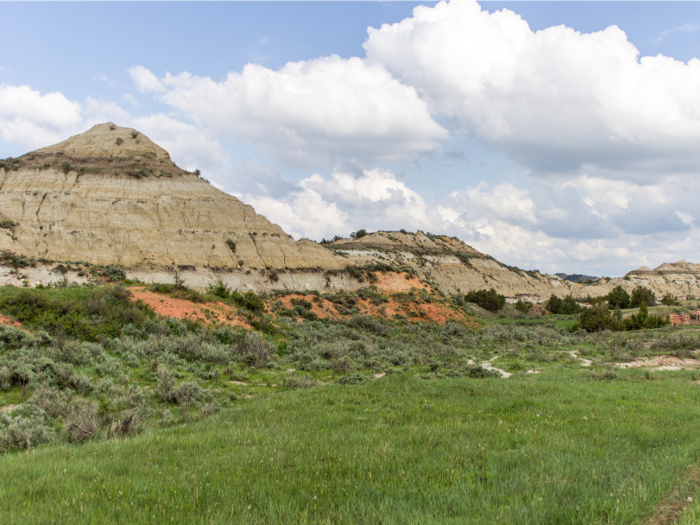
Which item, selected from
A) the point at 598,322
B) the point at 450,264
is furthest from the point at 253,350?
the point at 450,264

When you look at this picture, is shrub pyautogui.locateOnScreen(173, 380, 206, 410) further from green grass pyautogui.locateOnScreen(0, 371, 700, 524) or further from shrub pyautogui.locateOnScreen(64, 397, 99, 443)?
shrub pyautogui.locateOnScreen(64, 397, 99, 443)

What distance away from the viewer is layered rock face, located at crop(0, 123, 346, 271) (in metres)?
40.6

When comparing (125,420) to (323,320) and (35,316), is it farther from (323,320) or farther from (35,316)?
(323,320)

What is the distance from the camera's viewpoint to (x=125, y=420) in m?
7.93

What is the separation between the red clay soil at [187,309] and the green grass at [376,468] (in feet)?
48.0

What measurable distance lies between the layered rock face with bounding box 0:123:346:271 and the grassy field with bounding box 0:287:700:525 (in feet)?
90.0

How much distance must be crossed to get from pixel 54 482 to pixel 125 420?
11.1 ft

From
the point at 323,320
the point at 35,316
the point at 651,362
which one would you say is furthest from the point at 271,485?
the point at 323,320

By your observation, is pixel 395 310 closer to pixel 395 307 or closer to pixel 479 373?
pixel 395 307

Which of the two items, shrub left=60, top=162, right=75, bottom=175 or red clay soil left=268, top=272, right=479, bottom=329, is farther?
shrub left=60, top=162, right=75, bottom=175

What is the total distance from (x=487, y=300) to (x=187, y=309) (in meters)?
48.6

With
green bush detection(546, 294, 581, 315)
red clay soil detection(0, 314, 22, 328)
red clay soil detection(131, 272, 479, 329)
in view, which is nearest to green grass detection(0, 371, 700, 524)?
red clay soil detection(0, 314, 22, 328)

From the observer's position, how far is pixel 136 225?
43.2 metres

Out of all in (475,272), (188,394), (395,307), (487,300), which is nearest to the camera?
(188,394)
